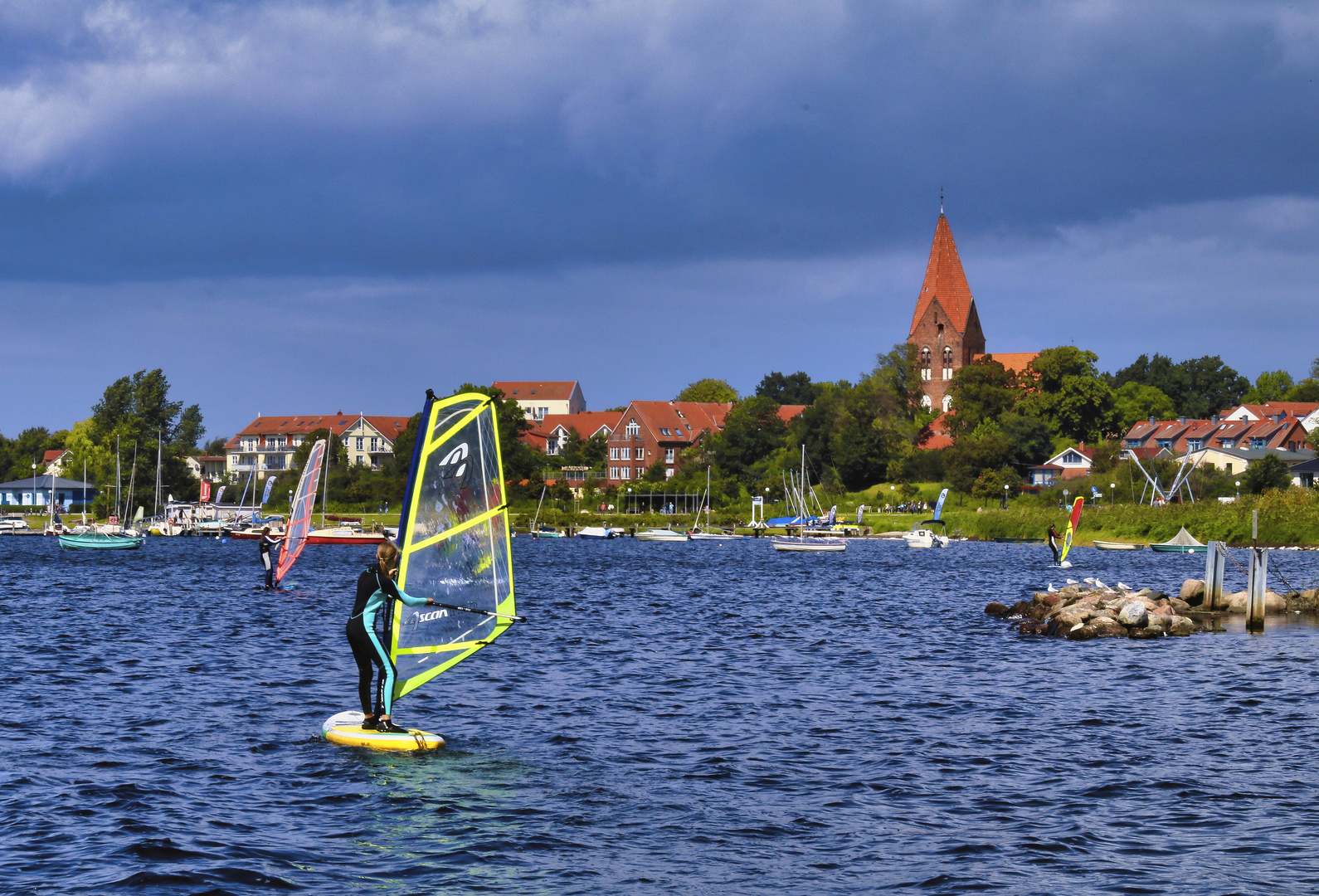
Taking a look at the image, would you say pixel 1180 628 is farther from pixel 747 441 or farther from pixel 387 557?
pixel 747 441

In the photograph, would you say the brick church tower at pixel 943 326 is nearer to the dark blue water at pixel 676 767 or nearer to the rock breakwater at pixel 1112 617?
the rock breakwater at pixel 1112 617

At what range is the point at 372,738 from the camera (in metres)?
13.7

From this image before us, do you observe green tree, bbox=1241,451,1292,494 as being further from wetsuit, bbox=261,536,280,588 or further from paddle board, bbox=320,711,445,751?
paddle board, bbox=320,711,445,751

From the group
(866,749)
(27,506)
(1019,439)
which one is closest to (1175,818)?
(866,749)

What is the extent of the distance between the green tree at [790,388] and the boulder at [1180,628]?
494 ft

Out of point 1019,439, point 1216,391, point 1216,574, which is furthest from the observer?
point 1216,391

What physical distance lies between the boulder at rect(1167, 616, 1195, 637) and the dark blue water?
0.58 m

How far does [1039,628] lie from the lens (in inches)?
1137

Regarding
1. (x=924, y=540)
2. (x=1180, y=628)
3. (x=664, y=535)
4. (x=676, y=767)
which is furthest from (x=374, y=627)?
(x=664, y=535)

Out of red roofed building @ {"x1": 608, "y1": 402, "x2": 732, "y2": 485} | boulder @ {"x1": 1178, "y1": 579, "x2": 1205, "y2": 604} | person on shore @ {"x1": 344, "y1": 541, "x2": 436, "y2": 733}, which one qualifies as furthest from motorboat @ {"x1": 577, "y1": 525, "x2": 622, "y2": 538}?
person on shore @ {"x1": 344, "y1": 541, "x2": 436, "y2": 733}

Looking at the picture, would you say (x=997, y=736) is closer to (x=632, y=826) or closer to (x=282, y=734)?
(x=632, y=826)

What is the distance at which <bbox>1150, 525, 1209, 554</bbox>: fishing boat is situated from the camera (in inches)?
2854

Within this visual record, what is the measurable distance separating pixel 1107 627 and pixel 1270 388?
153 metres

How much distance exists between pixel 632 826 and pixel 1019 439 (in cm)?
11489
